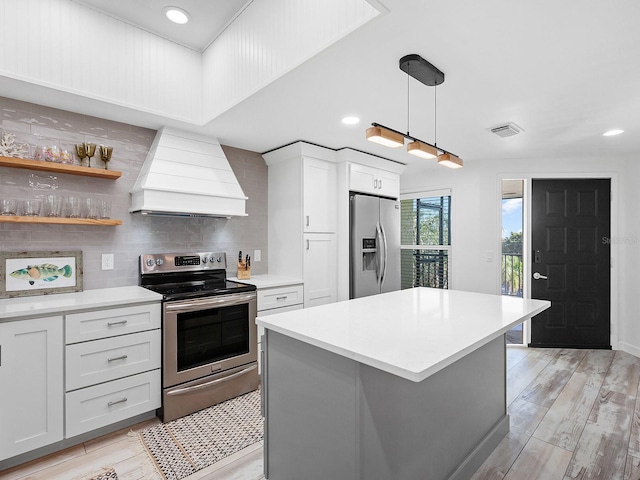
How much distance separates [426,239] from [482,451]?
326 cm

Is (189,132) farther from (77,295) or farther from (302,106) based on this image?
(77,295)

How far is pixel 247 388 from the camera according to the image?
9.61ft

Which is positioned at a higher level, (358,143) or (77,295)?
(358,143)

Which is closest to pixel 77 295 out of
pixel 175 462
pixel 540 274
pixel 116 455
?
pixel 116 455

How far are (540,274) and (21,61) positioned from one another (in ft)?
17.1

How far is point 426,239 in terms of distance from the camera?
4.99m

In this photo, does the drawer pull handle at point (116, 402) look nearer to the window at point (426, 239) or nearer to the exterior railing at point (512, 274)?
the window at point (426, 239)

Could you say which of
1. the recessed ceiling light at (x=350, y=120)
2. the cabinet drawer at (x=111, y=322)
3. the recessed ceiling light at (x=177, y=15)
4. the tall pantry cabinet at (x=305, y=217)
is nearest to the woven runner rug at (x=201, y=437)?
the cabinet drawer at (x=111, y=322)

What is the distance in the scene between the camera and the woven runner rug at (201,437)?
2.04m

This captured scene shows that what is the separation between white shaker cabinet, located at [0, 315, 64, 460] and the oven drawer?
7 cm

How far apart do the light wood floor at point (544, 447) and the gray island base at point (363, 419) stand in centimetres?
27

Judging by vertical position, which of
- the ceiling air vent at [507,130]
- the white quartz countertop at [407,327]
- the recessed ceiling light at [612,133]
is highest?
the recessed ceiling light at [612,133]

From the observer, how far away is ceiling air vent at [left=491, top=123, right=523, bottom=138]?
301 cm

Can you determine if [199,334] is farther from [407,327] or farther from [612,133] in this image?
[612,133]
